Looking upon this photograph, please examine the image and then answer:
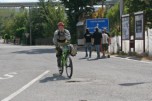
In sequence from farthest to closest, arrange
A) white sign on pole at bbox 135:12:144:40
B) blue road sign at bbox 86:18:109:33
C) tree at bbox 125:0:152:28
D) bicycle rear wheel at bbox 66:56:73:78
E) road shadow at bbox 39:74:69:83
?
blue road sign at bbox 86:18:109:33 → tree at bbox 125:0:152:28 → white sign on pole at bbox 135:12:144:40 → bicycle rear wheel at bbox 66:56:73:78 → road shadow at bbox 39:74:69:83

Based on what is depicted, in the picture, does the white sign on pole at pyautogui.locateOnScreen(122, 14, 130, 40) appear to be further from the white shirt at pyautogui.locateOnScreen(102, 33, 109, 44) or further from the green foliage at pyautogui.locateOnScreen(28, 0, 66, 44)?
the green foliage at pyautogui.locateOnScreen(28, 0, 66, 44)

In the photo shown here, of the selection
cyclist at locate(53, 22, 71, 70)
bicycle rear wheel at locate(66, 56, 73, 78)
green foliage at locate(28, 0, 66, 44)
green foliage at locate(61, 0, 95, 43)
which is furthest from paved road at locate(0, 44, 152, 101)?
green foliage at locate(28, 0, 66, 44)

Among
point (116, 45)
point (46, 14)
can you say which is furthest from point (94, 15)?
point (46, 14)

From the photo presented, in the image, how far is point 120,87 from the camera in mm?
13086

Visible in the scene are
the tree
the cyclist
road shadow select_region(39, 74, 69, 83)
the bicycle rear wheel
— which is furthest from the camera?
the tree

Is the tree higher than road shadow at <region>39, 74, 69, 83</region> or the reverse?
higher

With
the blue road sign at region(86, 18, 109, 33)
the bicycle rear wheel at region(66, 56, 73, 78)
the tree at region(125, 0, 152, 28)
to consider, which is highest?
the tree at region(125, 0, 152, 28)

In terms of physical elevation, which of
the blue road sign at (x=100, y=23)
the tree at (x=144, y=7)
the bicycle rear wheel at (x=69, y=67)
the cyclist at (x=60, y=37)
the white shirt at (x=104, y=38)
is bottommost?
the bicycle rear wheel at (x=69, y=67)

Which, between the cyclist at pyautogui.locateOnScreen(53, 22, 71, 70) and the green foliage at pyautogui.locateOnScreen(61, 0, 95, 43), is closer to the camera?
the cyclist at pyautogui.locateOnScreen(53, 22, 71, 70)

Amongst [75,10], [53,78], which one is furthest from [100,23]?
[53,78]

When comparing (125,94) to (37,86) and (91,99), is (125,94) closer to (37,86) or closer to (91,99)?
(91,99)

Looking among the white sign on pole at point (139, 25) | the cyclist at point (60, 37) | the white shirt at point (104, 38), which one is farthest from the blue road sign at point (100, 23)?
the cyclist at point (60, 37)

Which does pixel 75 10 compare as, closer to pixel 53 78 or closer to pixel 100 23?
pixel 100 23

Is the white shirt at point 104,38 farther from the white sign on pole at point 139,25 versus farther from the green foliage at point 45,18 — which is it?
the green foliage at point 45,18
